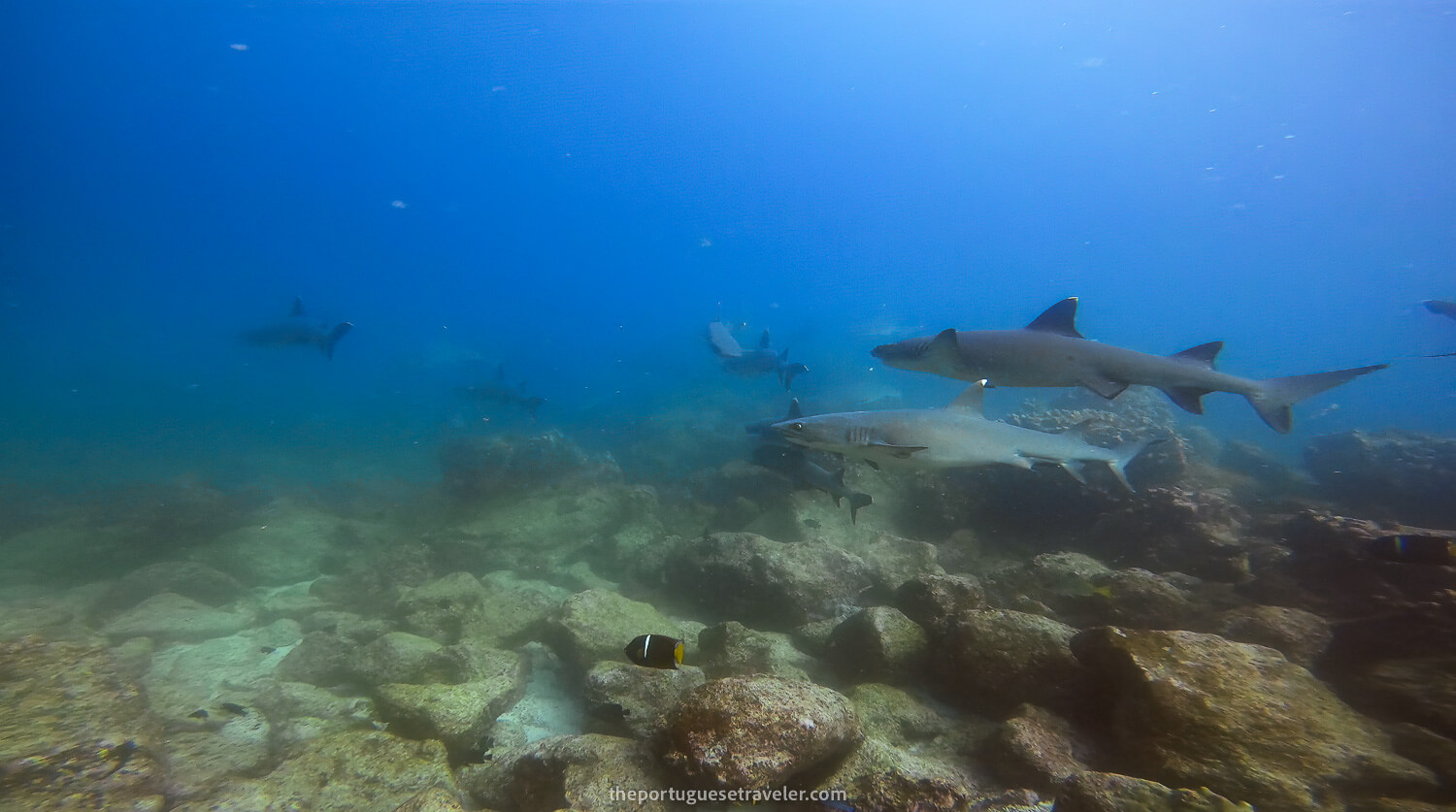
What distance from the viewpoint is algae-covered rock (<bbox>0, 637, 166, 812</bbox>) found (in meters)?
3.18

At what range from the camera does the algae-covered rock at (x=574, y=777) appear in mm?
2846

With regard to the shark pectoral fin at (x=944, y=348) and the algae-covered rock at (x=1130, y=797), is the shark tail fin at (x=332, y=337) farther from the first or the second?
the algae-covered rock at (x=1130, y=797)

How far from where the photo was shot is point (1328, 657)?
138 inches

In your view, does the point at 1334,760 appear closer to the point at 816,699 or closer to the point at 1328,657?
the point at 1328,657

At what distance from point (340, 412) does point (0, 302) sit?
83.2m

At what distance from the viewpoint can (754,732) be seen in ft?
9.11

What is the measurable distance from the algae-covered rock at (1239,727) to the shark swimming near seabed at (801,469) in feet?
12.2

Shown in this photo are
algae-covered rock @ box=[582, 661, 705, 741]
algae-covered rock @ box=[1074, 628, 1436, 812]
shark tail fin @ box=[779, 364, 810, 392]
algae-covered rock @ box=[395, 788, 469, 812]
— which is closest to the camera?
algae-covered rock @ box=[1074, 628, 1436, 812]

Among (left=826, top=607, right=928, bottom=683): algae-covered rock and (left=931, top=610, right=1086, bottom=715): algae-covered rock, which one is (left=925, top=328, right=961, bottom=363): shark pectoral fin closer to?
(left=931, top=610, right=1086, bottom=715): algae-covered rock

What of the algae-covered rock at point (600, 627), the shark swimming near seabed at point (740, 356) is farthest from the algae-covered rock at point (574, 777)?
the shark swimming near seabed at point (740, 356)

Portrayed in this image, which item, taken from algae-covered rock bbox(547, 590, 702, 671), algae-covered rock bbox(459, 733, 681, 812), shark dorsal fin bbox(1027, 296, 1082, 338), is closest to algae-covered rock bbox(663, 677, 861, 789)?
algae-covered rock bbox(459, 733, 681, 812)

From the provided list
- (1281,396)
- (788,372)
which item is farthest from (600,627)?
(788,372)

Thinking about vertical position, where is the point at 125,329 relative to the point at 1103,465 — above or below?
above

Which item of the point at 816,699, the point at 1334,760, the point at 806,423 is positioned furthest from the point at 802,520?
the point at 1334,760
